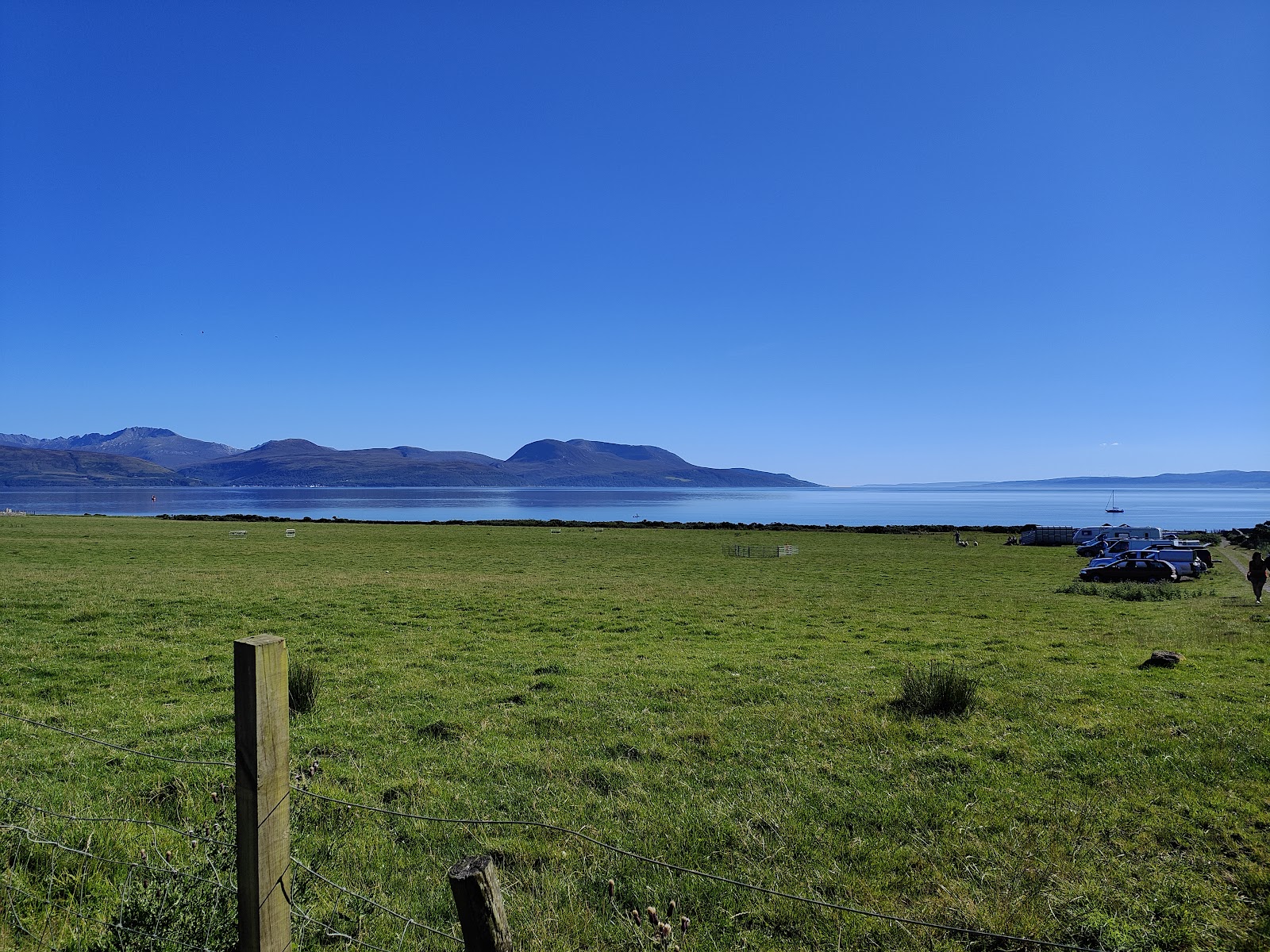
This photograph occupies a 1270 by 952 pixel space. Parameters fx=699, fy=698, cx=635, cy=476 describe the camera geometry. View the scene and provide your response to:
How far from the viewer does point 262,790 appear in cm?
302

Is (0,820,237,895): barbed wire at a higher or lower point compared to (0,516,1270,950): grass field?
higher

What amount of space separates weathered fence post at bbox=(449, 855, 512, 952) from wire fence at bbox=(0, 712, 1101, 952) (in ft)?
3.86

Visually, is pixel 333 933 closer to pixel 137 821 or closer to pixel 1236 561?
pixel 137 821

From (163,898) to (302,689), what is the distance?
5.96 metres

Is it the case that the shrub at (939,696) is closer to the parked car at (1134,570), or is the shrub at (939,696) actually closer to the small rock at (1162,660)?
the small rock at (1162,660)

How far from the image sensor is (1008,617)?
67.8ft

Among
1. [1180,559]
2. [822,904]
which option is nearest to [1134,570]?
[1180,559]

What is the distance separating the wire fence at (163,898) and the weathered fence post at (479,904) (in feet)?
3.86

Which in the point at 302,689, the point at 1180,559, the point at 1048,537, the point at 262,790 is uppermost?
the point at 262,790

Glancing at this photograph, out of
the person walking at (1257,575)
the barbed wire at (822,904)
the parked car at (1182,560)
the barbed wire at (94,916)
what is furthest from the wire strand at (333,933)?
the parked car at (1182,560)

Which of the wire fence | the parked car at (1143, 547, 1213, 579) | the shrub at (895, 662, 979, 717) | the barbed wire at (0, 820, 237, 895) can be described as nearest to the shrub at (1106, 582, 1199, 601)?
the parked car at (1143, 547, 1213, 579)

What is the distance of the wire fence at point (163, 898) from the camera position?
13.8 ft

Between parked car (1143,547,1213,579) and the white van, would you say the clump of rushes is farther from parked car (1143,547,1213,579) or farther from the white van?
the white van

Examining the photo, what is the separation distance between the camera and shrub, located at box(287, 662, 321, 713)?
980cm
